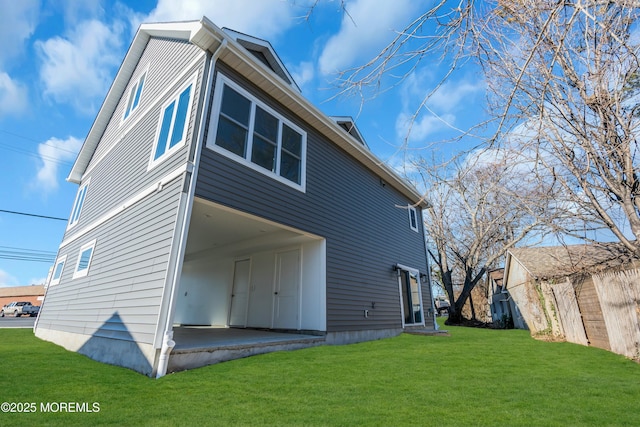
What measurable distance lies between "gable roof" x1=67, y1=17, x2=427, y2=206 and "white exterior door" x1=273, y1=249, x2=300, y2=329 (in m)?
3.22

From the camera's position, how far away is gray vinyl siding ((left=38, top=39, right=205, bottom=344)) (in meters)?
4.77

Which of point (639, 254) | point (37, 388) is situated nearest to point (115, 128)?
point (37, 388)

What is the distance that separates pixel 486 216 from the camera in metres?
16.1

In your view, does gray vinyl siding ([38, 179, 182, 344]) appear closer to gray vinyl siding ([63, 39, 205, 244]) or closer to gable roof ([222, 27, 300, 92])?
gray vinyl siding ([63, 39, 205, 244])

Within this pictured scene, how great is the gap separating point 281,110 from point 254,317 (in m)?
5.42

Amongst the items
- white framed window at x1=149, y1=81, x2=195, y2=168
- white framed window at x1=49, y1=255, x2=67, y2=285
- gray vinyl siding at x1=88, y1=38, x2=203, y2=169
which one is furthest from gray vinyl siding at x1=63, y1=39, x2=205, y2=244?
white framed window at x1=49, y1=255, x2=67, y2=285

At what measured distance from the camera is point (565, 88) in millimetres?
3662

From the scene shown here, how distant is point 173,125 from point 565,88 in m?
6.15

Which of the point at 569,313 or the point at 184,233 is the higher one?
the point at 184,233

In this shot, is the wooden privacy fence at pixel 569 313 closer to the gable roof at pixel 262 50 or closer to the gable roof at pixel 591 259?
the gable roof at pixel 591 259

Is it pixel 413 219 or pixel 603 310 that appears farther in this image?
pixel 413 219

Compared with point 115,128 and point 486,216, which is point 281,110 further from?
point 486,216

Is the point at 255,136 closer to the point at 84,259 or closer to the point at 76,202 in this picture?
the point at 84,259

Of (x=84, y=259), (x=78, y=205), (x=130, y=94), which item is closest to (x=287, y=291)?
(x=84, y=259)
